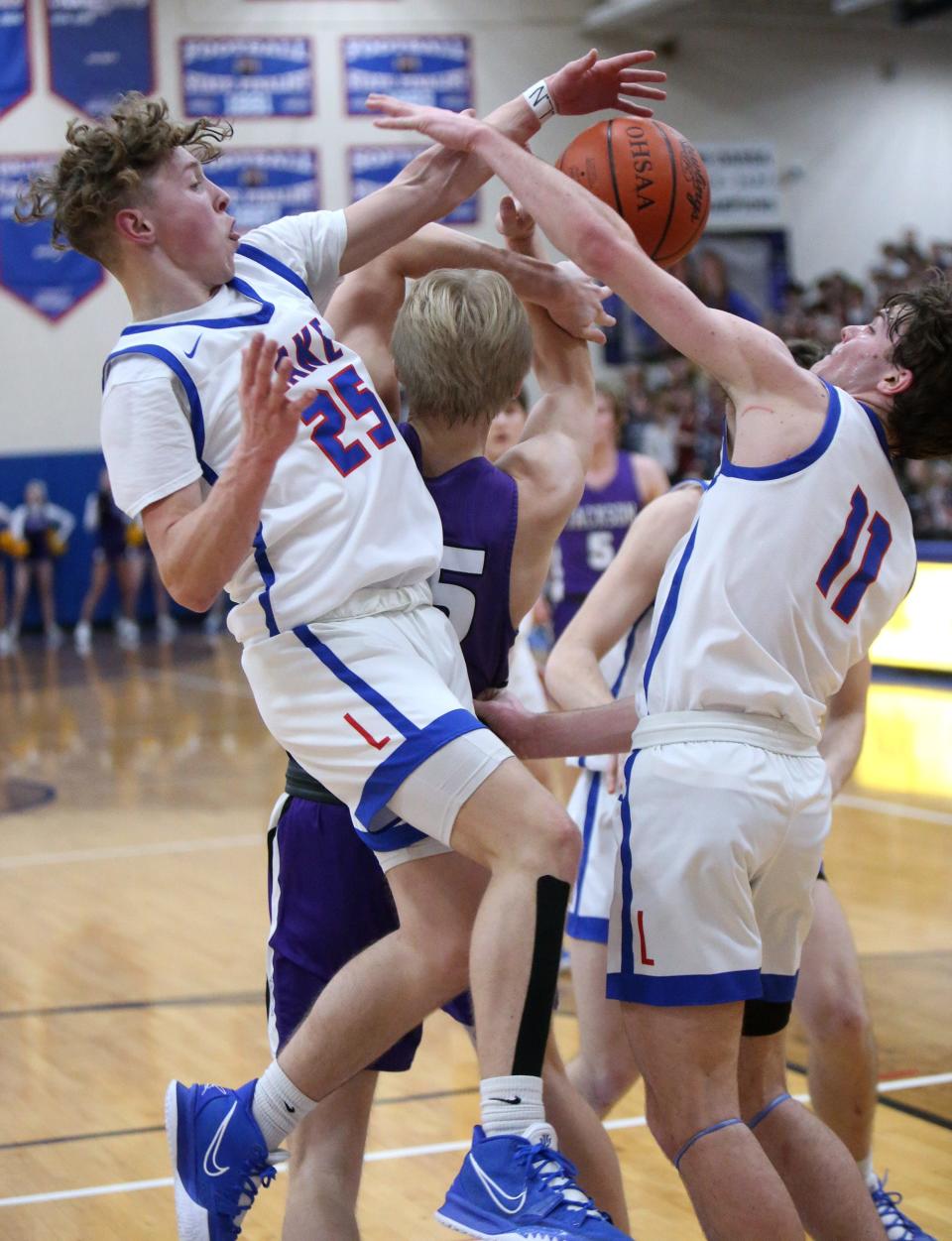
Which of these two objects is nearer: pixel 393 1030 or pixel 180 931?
pixel 393 1030

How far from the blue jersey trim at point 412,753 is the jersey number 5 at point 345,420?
18.9 inches

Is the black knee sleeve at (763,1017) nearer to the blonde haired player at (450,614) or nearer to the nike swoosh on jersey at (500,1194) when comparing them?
the blonde haired player at (450,614)

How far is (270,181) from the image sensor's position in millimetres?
19641

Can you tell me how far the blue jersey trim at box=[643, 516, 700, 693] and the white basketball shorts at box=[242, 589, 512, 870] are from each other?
0.33 meters

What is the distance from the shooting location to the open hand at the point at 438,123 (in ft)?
9.89

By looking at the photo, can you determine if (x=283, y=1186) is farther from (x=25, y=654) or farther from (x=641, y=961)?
(x=25, y=654)

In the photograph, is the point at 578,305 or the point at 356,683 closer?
the point at 356,683

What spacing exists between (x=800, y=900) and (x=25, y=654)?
1572 cm

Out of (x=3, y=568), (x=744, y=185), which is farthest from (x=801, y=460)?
(x=744, y=185)

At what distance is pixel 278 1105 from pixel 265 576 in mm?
944

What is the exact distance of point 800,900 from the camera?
9.09 feet

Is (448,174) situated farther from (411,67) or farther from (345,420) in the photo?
(411,67)

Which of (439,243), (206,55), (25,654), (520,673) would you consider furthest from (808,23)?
(439,243)

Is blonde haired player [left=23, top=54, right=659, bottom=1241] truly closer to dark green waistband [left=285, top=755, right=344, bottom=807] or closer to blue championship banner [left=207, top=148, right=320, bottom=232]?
dark green waistband [left=285, top=755, right=344, bottom=807]
